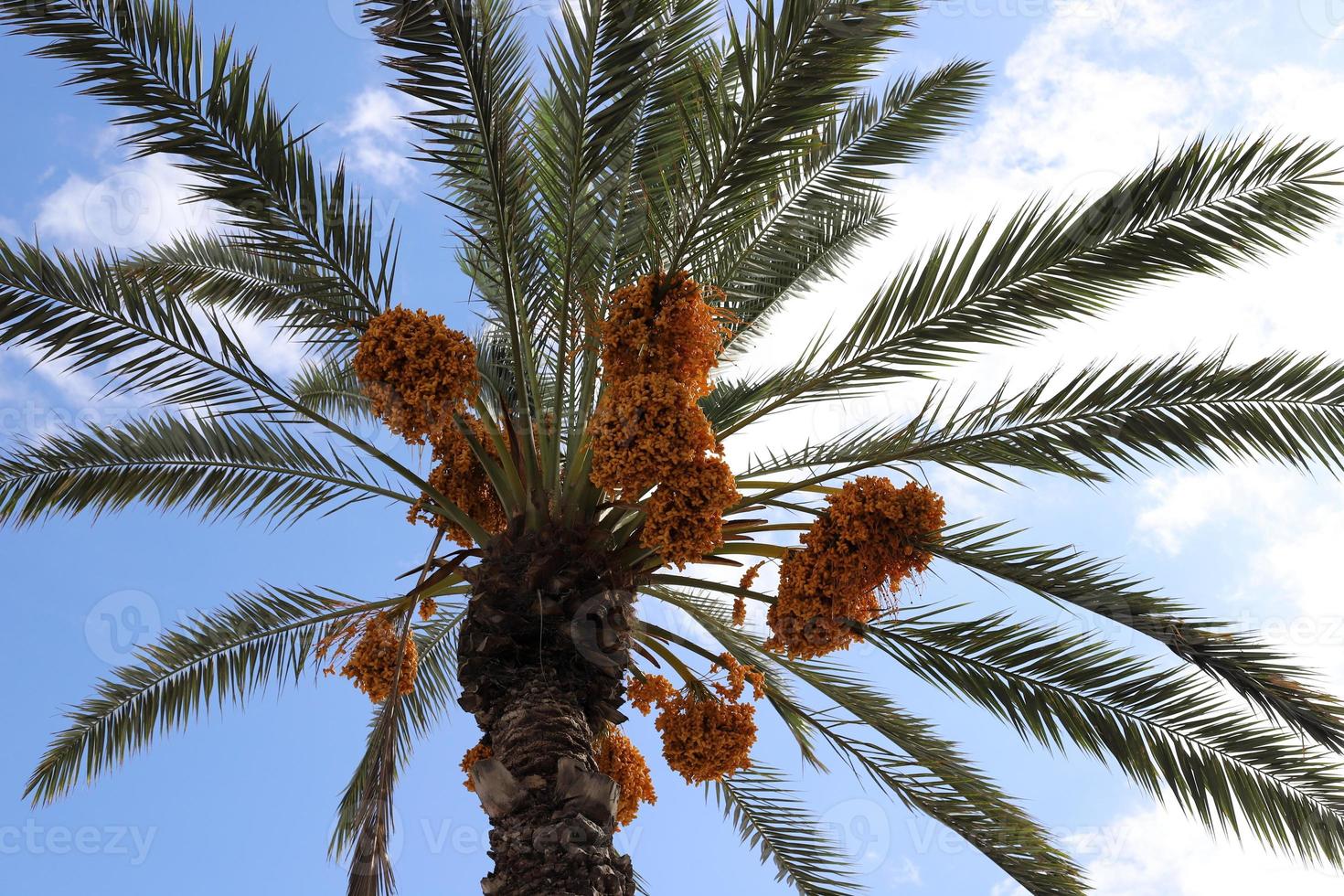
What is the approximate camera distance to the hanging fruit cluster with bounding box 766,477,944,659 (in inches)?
232

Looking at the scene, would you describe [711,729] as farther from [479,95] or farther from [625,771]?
[479,95]

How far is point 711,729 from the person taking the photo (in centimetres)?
663

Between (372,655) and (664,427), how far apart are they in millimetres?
2465

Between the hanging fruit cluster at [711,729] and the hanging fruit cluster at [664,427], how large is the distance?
130 centimetres

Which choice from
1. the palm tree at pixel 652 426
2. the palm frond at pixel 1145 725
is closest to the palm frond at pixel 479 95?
the palm tree at pixel 652 426

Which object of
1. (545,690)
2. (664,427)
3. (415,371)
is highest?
(415,371)

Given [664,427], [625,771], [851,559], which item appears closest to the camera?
[664,427]

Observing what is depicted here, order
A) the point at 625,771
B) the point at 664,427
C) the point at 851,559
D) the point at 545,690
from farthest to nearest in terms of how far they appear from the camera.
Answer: the point at 625,771
the point at 545,690
the point at 851,559
the point at 664,427

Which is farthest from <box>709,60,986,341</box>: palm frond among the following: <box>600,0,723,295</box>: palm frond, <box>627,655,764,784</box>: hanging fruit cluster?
<box>627,655,764,784</box>: hanging fruit cluster

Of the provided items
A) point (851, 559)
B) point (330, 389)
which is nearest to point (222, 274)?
point (330, 389)

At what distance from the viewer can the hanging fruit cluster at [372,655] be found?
6.71m

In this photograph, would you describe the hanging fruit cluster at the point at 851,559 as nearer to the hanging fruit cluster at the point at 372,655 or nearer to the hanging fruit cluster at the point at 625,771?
the hanging fruit cluster at the point at 625,771

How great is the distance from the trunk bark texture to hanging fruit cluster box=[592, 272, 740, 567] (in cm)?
84

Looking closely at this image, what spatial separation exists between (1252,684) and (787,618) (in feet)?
7.40
